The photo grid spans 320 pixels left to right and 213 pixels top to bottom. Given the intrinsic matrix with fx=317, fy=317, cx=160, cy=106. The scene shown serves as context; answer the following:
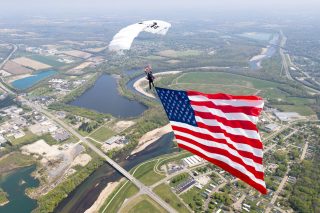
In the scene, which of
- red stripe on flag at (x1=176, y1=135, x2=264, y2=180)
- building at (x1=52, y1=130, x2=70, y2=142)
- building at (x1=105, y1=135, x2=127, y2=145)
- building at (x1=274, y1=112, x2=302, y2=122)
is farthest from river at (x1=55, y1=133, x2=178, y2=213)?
red stripe on flag at (x1=176, y1=135, x2=264, y2=180)

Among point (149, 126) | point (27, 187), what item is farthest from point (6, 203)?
point (149, 126)

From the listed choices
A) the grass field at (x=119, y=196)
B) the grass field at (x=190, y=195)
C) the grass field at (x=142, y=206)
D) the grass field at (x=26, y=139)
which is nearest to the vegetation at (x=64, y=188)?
Answer: the grass field at (x=119, y=196)

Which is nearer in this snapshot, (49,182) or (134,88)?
(49,182)

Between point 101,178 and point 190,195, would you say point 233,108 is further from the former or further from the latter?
point 101,178

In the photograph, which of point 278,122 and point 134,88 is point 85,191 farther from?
point 134,88

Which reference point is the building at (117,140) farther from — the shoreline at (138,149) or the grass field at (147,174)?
the grass field at (147,174)
